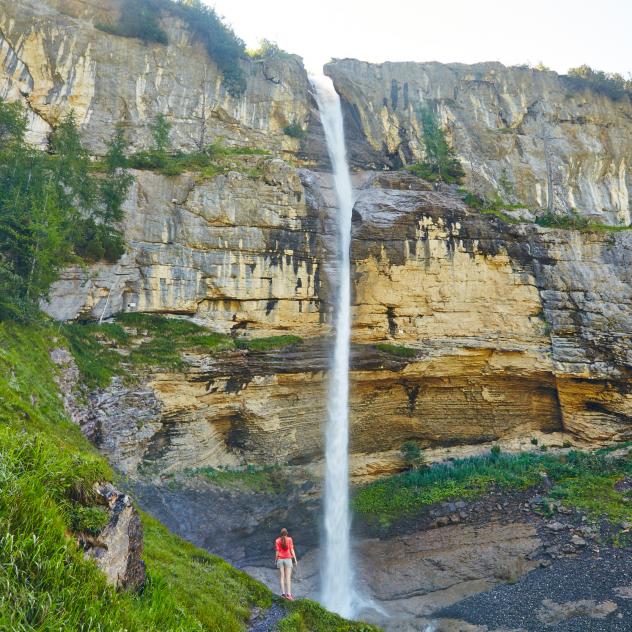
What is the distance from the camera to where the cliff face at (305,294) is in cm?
1944

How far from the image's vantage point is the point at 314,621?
895 centimetres

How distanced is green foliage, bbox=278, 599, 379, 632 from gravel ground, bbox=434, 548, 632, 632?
526cm

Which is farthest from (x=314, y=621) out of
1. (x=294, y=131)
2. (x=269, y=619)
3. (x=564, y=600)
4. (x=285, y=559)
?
(x=294, y=131)

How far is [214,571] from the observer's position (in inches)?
→ 369

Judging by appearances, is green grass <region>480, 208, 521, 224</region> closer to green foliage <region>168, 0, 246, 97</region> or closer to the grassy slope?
green foliage <region>168, 0, 246, 97</region>

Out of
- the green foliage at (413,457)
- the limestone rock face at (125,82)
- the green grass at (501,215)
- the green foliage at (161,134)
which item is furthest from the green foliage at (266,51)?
the green foliage at (413,457)

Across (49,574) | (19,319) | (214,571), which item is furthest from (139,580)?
(19,319)

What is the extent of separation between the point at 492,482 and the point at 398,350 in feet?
22.4

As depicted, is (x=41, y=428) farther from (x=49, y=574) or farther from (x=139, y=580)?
(x=49, y=574)

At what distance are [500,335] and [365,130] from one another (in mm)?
17133

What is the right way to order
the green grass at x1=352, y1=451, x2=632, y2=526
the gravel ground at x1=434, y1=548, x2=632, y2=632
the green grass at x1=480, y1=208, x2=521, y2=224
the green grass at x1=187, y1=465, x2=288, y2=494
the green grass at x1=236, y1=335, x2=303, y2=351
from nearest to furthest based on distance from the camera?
the gravel ground at x1=434, y1=548, x2=632, y2=632 < the green grass at x1=352, y1=451, x2=632, y2=526 < the green grass at x1=187, y1=465, x2=288, y2=494 < the green grass at x1=236, y1=335, x2=303, y2=351 < the green grass at x1=480, y1=208, x2=521, y2=224

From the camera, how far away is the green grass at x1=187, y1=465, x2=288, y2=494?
18.8 metres

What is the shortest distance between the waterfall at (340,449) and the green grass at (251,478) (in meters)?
Answer: 2.17

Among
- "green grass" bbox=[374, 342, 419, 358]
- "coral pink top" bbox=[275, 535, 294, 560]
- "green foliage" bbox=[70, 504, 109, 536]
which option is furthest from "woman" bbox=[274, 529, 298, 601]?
"green grass" bbox=[374, 342, 419, 358]
